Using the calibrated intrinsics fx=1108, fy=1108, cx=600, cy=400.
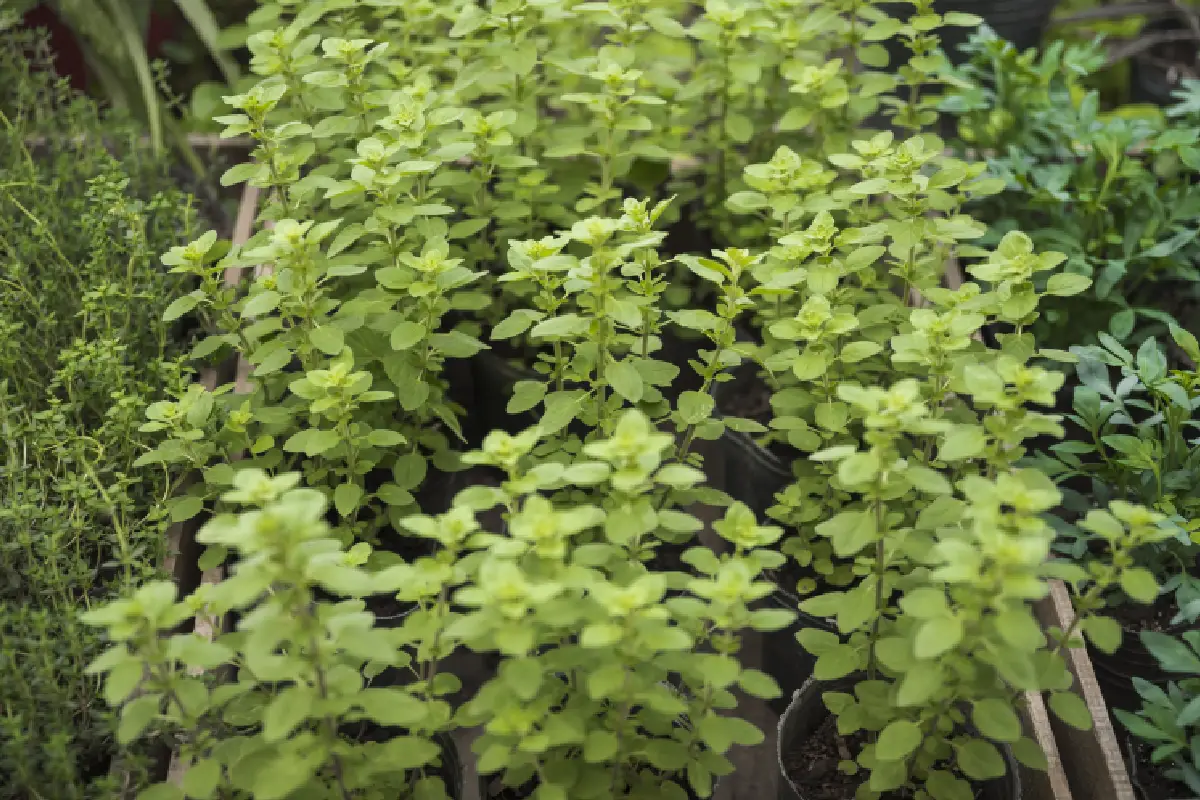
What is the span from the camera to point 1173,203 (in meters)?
2.25

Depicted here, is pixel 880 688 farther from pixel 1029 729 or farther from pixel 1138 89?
pixel 1138 89

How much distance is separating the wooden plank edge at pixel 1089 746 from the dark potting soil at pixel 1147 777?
17mm

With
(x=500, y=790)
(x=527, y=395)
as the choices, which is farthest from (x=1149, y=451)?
(x=500, y=790)

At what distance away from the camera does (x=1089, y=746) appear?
1716 millimetres

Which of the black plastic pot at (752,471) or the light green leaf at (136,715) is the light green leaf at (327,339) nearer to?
the light green leaf at (136,715)

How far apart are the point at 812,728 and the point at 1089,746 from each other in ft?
1.38

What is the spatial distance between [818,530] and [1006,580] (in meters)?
0.32

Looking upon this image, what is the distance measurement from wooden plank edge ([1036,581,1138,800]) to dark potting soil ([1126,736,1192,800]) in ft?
0.06

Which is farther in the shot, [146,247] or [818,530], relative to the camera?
[146,247]

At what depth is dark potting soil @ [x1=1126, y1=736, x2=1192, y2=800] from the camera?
173cm

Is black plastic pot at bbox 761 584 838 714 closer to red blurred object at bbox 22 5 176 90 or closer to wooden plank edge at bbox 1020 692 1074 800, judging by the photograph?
wooden plank edge at bbox 1020 692 1074 800

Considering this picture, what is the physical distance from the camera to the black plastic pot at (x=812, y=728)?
1.63 m

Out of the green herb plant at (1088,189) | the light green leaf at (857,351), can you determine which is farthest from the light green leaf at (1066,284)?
the green herb plant at (1088,189)

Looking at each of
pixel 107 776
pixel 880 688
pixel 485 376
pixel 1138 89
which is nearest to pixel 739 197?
pixel 485 376
